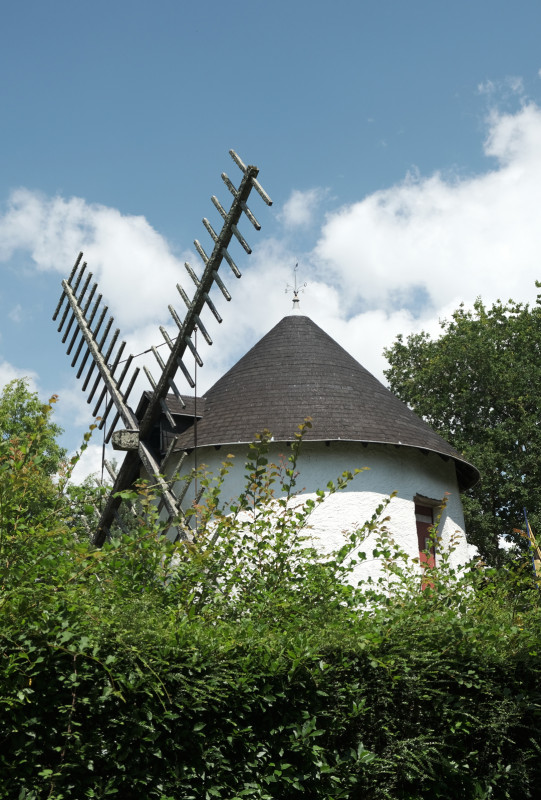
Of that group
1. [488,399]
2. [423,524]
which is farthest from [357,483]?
[488,399]

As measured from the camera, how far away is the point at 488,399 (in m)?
23.6

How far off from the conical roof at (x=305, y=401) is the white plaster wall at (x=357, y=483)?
0.25m

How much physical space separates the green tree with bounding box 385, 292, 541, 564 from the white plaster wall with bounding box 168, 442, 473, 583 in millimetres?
9165

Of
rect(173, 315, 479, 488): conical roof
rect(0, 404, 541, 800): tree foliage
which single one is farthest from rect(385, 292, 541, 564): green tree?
rect(0, 404, 541, 800): tree foliage

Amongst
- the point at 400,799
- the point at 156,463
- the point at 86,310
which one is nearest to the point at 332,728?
the point at 400,799

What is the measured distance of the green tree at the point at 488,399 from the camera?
72.2ft

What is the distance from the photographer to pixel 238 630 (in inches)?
186

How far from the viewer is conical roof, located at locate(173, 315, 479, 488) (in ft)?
41.2

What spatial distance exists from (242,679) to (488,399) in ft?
66.8

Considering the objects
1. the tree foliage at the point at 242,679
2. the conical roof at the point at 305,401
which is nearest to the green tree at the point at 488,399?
the conical roof at the point at 305,401

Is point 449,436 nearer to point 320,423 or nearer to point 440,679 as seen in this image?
point 320,423

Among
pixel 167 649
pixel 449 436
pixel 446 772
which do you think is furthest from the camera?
pixel 449 436

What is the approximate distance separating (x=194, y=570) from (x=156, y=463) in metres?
8.45

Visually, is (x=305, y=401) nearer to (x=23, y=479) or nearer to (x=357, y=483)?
(x=357, y=483)
